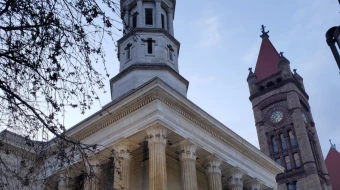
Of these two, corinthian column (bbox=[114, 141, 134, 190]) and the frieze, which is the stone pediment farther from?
corinthian column (bbox=[114, 141, 134, 190])

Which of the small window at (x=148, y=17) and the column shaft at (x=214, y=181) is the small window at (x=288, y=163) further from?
the column shaft at (x=214, y=181)

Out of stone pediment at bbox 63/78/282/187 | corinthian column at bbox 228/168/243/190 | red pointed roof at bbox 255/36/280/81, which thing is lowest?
corinthian column at bbox 228/168/243/190

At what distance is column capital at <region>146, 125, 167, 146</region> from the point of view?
66.0ft

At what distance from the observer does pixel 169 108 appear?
21.4 meters

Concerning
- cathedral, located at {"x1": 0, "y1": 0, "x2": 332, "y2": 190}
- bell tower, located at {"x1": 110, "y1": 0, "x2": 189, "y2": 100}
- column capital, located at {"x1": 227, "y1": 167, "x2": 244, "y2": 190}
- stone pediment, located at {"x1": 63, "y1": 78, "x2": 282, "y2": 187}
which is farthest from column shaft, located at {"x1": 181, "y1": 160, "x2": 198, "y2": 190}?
bell tower, located at {"x1": 110, "y1": 0, "x2": 189, "y2": 100}

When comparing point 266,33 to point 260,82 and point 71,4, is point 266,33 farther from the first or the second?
point 71,4

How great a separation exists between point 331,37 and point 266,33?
78302 millimetres

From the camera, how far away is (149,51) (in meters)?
28.1

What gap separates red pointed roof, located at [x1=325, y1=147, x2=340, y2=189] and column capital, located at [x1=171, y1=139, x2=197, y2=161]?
202 ft

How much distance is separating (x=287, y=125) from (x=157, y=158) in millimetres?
49607

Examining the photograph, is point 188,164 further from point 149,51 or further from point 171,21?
point 171,21

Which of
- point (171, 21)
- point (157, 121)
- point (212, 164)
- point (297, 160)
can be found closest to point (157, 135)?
point (157, 121)

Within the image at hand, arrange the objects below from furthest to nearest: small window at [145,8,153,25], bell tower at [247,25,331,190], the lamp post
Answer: bell tower at [247,25,331,190] → small window at [145,8,153,25] → the lamp post

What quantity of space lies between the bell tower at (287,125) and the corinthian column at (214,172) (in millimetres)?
40497
